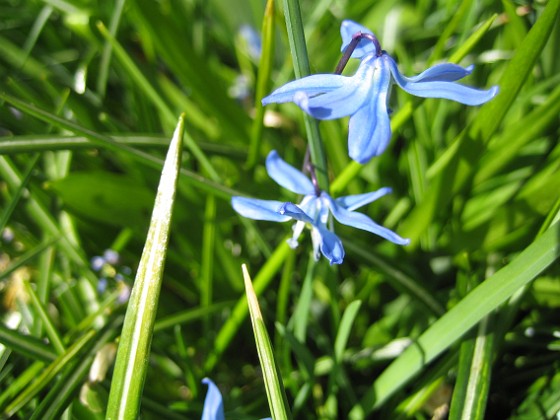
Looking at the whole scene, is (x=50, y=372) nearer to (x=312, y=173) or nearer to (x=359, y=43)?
(x=312, y=173)

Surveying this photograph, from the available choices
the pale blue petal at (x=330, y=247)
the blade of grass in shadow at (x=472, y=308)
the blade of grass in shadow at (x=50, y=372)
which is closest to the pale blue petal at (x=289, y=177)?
the pale blue petal at (x=330, y=247)

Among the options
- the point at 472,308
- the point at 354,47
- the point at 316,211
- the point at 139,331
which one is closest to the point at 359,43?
the point at 354,47

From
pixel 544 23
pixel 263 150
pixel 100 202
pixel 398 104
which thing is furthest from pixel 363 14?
pixel 100 202

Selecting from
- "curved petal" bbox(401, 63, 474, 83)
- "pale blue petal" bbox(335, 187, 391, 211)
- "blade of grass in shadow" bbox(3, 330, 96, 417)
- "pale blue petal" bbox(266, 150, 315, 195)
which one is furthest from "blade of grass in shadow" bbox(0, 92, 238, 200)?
"curved petal" bbox(401, 63, 474, 83)

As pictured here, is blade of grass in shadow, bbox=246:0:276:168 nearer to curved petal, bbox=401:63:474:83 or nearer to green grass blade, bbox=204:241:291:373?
green grass blade, bbox=204:241:291:373

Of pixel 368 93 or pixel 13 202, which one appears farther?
pixel 13 202

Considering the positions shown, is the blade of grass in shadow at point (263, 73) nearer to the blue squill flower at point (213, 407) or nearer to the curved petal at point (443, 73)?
the curved petal at point (443, 73)
